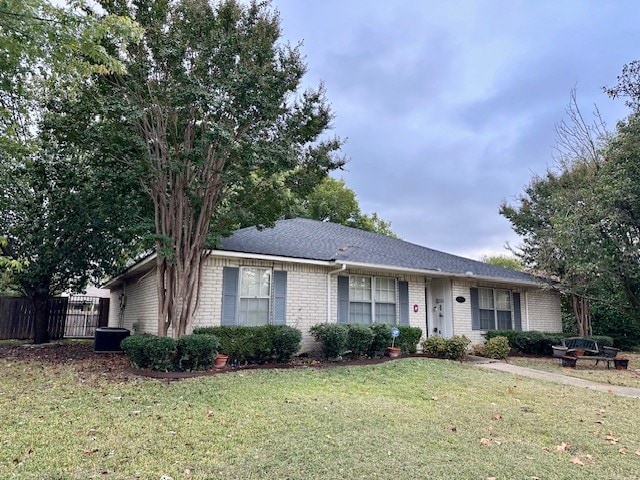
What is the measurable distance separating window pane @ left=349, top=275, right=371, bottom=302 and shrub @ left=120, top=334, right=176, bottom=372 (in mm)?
5677

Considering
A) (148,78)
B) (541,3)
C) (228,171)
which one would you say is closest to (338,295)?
(228,171)

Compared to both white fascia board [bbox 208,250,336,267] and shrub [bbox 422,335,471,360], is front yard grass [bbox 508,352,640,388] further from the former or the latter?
white fascia board [bbox 208,250,336,267]

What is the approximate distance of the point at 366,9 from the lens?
1074 cm

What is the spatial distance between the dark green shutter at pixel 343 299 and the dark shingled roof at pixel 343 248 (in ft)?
2.76

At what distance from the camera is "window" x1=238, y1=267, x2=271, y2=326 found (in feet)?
35.6

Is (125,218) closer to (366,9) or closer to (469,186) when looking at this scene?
(366,9)

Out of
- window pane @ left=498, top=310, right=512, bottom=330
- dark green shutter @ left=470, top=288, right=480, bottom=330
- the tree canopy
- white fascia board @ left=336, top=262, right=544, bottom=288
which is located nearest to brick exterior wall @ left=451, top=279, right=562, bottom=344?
dark green shutter @ left=470, top=288, right=480, bottom=330

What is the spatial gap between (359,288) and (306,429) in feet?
26.1

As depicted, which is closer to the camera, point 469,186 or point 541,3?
point 541,3

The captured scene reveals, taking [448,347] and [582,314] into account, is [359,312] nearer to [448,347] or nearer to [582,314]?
[448,347]

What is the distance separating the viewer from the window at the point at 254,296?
35.6ft

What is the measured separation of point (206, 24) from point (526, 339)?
45.4 ft

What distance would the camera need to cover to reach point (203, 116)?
951 centimetres

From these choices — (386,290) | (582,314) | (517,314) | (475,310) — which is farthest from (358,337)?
(582,314)
